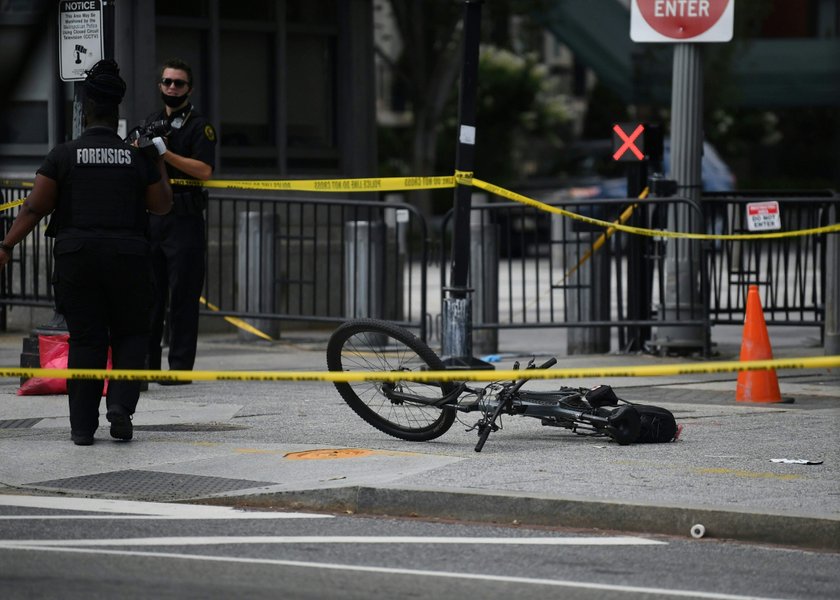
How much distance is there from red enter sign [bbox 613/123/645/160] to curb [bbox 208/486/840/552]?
670 centimetres

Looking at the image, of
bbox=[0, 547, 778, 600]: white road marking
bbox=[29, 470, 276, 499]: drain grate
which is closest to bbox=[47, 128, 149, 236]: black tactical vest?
bbox=[29, 470, 276, 499]: drain grate

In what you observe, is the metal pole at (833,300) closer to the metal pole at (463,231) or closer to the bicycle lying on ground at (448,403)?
the metal pole at (463,231)

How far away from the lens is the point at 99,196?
25.1ft

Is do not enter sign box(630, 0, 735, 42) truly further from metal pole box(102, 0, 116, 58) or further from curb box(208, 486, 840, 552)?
curb box(208, 486, 840, 552)

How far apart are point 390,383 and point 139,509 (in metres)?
1.95

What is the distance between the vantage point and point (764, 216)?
40.3 feet

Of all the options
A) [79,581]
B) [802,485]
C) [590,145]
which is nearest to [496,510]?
[802,485]

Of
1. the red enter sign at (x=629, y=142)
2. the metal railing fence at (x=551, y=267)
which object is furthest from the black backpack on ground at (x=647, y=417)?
→ the red enter sign at (x=629, y=142)

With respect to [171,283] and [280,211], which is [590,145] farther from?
[171,283]

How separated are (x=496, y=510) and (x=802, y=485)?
140 centimetres

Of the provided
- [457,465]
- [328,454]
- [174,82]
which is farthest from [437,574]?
[174,82]

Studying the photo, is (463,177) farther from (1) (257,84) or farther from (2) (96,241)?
(1) (257,84)

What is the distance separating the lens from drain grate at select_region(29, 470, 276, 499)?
260 inches

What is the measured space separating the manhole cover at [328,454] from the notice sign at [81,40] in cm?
355
